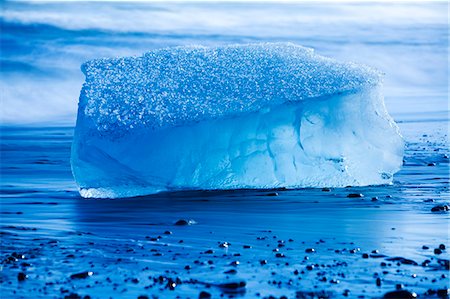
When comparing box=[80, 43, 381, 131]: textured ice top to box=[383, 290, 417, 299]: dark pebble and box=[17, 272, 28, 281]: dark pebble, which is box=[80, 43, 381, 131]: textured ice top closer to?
box=[17, 272, 28, 281]: dark pebble

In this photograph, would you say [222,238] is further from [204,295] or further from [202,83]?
[202,83]

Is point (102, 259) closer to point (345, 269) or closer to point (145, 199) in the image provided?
point (345, 269)

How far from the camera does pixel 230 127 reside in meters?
9.59

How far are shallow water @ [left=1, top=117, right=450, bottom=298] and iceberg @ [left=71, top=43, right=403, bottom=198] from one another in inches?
8.2

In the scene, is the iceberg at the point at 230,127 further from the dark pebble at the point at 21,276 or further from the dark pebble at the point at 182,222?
the dark pebble at the point at 21,276

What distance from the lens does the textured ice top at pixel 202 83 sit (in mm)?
9445

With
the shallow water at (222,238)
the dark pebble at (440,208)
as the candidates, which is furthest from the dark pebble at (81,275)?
the dark pebble at (440,208)

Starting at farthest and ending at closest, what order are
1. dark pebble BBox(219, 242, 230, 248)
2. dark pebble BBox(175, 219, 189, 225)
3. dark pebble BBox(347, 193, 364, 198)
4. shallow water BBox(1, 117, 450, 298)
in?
dark pebble BBox(347, 193, 364, 198), dark pebble BBox(175, 219, 189, 225), dark pebble BBox(219, 242, 230, 248), shallow water BBox(1, 117, 450, 298)

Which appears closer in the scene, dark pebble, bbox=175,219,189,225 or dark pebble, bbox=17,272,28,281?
dark pebble, bbox=17,272,28,281

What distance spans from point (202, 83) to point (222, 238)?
2244 millimetres

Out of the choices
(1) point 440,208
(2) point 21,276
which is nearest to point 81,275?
(2) point 21,276

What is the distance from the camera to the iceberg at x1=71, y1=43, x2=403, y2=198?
948cm

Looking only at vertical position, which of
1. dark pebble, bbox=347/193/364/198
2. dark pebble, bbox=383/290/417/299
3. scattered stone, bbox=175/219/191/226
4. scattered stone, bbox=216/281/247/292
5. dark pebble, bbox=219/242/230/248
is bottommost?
dark pebble, bbox=383/290/417/299

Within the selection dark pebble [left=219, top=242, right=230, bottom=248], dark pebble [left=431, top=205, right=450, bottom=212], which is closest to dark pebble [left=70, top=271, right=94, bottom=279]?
dark pebble [left=219, top=242, right=230, bottom=248]
